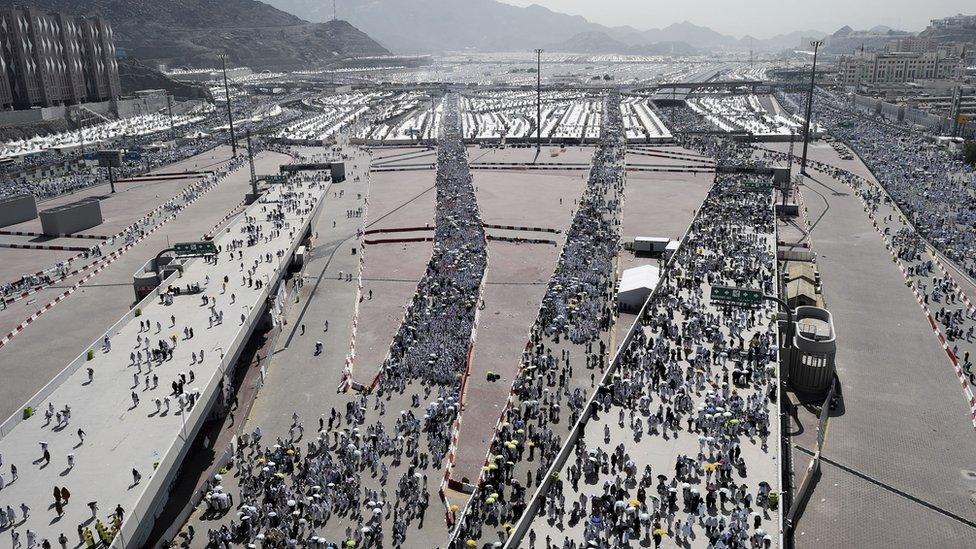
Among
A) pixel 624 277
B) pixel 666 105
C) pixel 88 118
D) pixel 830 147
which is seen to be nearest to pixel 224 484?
pixel 624 277

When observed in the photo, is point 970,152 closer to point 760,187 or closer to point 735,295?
point 760,187

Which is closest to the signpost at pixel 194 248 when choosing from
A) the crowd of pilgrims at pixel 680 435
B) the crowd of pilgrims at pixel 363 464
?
the crowd of pilgrims at pixel 363 464

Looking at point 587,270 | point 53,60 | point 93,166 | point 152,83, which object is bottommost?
point 587,270

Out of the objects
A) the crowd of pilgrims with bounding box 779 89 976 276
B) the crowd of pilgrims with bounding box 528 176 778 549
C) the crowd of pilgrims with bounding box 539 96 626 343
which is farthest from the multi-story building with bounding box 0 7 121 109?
the crowd of pilgrims with bounding box 779 89 976 276

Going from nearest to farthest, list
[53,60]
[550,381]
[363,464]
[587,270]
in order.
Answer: [363,464] < [550,381] < [587,270] < [53,60]

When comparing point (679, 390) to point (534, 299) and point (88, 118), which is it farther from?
point (88, 118)

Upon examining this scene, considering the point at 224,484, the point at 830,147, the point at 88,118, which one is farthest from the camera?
the point at 88,118

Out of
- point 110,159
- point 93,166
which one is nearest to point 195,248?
point 110,159

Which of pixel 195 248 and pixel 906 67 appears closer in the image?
pixel 195 248
